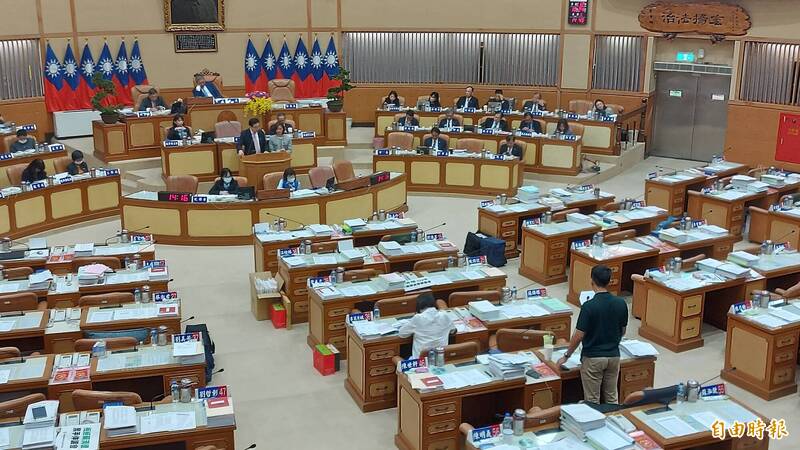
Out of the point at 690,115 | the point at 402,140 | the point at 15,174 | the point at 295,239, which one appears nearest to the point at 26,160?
the point at 15,174

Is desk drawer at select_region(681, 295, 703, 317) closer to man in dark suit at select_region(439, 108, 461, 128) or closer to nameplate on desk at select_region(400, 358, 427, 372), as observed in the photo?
nameplate on desk at select_region(400, 358, 427, 372)

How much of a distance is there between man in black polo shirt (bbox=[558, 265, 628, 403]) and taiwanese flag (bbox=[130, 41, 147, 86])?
17.5 meters

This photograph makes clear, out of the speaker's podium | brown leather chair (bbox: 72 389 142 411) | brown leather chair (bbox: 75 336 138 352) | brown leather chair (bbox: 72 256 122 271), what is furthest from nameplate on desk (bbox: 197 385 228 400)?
the speaker's podium

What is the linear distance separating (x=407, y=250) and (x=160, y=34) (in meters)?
13.5

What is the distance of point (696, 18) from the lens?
2125 centimetres

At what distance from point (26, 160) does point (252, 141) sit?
15.3ft

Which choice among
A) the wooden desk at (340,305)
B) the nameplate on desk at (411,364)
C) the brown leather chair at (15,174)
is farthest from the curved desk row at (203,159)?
the nameplate on desk at (411,364)

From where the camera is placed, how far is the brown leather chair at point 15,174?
1673 cm

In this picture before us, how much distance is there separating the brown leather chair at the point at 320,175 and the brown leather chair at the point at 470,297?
707 cm

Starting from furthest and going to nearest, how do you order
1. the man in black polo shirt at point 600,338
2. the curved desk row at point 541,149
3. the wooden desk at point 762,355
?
the curved desk row at point 541,149 < the wooden desk at point 762,355 < the man in black polo shirt at point 600,338

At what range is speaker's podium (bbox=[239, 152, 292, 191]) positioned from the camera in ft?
57.9

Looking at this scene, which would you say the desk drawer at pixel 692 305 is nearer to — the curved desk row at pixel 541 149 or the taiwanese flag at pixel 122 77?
the curved desk row at pixel 541 149

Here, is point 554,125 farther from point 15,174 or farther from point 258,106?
point 15,174

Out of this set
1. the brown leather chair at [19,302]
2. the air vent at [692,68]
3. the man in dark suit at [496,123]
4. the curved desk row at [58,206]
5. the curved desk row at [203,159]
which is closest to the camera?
the brown leather chair at [19,302]
